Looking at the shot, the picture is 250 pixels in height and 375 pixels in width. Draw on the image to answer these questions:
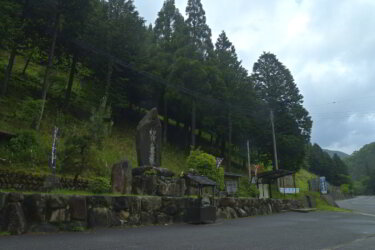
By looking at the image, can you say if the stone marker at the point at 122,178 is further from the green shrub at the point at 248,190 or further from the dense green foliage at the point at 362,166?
the dense green foliage at the point at 362,166

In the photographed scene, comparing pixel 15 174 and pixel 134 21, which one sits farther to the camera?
pixel 134 21

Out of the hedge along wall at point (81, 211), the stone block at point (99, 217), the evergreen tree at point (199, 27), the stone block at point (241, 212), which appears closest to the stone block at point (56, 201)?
the hedge along wall at point (81, 211)

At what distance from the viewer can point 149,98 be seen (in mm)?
32094

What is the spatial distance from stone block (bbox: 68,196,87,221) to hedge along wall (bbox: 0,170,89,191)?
9.05ft

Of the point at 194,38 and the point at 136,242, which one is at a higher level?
the point at 194,38

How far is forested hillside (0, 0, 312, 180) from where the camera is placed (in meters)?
21.1

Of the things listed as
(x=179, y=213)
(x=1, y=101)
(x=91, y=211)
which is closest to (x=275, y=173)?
(x=179, y=213)

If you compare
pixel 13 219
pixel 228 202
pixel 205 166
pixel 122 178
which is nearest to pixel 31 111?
pixel 122 178

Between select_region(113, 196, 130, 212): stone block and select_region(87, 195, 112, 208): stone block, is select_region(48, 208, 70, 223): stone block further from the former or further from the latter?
select_region(113, 196, 130, 212): stone block

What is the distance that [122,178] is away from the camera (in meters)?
10.9

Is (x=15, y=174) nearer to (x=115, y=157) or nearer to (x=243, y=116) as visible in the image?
(x=115, y=157)

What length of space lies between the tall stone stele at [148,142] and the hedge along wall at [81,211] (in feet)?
10.1

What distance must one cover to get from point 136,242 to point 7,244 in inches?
95.2

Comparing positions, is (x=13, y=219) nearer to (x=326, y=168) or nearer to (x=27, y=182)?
(x=27, y=182)
